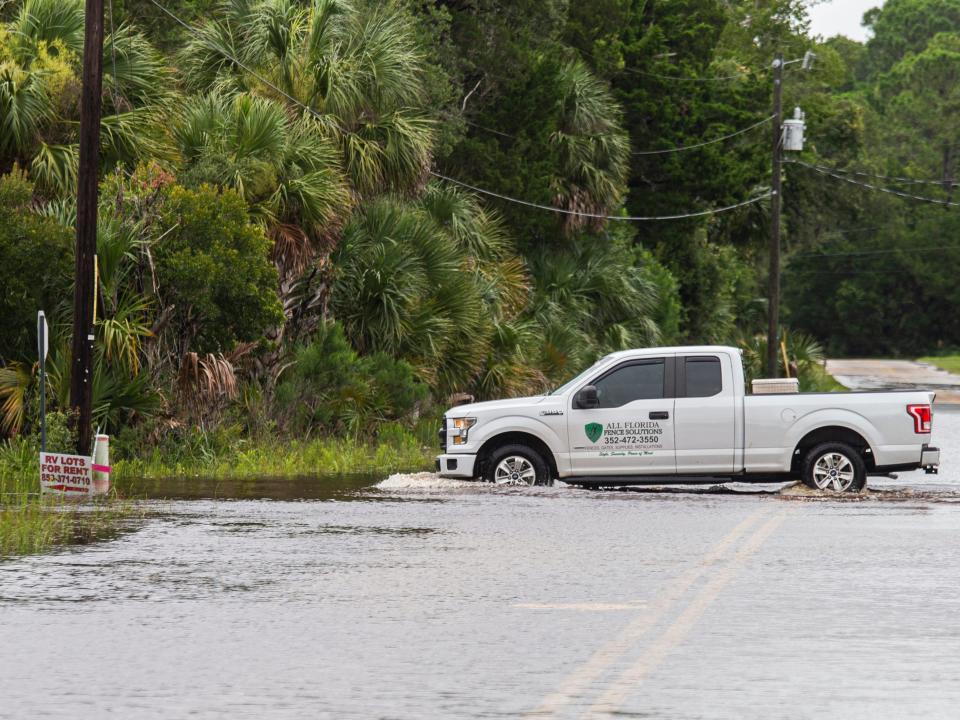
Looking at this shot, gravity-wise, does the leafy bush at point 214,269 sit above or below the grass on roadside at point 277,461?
above

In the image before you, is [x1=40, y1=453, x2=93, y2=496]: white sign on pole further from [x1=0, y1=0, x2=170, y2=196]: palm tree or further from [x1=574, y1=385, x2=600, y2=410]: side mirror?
[x1=0, y1=0, x2=170, y2=196]: palm tree

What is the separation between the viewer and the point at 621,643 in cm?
932

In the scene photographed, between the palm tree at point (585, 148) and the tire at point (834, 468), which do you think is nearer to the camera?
the tire at point (834, 468)

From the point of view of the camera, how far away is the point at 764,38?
2992 inches

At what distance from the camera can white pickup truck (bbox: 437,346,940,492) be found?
62.4ft

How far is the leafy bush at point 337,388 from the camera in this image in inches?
1054

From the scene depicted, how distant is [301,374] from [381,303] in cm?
245

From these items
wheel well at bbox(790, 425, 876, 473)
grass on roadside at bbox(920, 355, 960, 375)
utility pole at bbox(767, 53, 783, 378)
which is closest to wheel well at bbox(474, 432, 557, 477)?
wheel well at bbox(790, 425, 876, 473)

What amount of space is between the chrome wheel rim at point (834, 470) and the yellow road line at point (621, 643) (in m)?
5.31

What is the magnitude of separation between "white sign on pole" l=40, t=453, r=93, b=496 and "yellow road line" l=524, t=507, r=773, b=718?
8.00m

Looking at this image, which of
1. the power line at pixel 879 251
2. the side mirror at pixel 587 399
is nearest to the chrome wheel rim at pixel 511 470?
the side mirror at pixel 587 399

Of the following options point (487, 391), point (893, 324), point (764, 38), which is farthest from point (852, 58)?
point (487, 391)

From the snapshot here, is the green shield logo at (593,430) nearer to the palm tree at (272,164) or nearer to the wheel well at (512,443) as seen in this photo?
the wheel well at (512,443)

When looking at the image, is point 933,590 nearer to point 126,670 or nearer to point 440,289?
point 126,670
